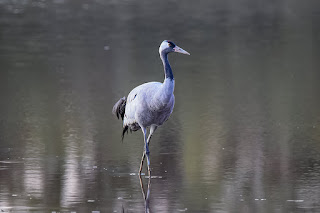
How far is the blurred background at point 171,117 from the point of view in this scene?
9.61 metres

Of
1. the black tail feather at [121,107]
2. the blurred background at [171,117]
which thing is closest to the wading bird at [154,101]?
the black tail feather at [121,107]

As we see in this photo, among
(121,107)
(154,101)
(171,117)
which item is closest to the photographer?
(154,101)

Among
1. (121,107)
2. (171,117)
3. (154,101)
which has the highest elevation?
(154,101)

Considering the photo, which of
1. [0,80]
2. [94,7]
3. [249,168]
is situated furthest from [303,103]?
[94,7]

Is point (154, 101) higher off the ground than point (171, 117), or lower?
higher

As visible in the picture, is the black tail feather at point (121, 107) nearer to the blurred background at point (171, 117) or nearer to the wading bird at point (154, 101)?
the wading bird at point (154, 101)

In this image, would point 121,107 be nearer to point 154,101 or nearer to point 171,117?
point 154,101

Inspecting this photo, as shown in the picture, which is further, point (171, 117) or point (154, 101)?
point (171, 117)

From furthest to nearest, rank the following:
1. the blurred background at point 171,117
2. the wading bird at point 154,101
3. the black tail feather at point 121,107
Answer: the black tail feather at point 121,107
the wading bird at point 154,101
the blurred background at point 171,117

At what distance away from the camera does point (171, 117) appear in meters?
14.4

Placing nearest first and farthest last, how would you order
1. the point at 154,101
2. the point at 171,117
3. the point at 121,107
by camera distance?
1. the point at 154,101
2. the point at 121,107
3. the point at 171,117

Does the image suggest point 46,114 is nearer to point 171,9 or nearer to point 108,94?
A: point 108,94

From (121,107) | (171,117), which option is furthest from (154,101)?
(171,117)

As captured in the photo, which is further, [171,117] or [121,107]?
[171,117]
